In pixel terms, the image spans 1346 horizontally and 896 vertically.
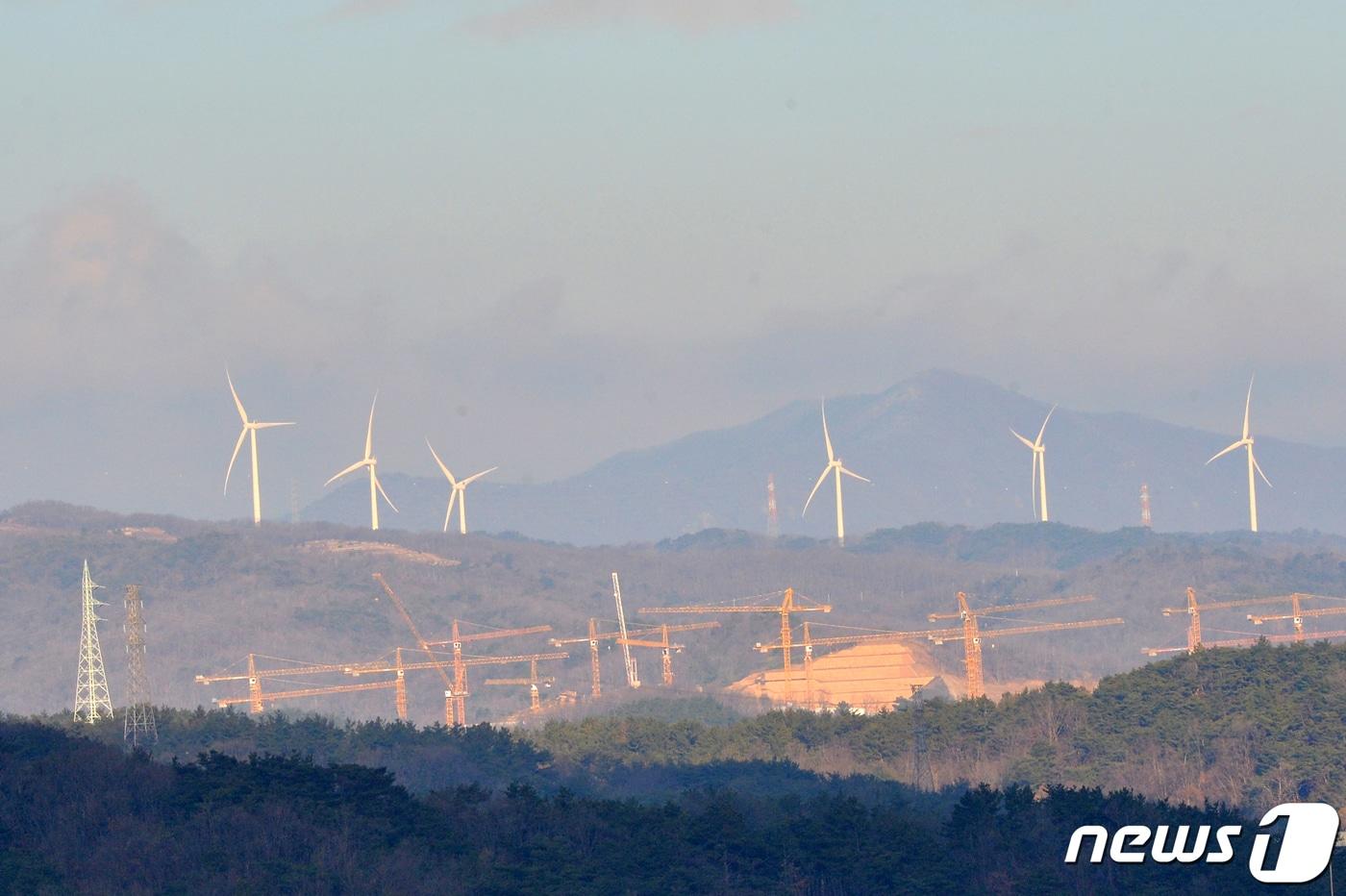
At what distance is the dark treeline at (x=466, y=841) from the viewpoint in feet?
385

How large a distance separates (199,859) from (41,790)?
71.8ft

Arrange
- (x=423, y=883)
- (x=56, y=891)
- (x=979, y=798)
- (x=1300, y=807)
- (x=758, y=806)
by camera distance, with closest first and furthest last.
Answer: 1. (x=1300, y=807)
2. (x=56, y=891)
3. (x=423, y=883)
4. (x=979, y=798)
5. (x=758, y=806)

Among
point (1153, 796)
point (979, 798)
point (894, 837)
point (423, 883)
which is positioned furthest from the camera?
point (1153, 796)

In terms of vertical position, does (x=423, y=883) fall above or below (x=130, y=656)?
below

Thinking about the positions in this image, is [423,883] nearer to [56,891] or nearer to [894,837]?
[56,891]

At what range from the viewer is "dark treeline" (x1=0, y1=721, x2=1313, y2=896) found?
118 m

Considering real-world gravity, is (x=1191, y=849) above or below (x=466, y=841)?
below

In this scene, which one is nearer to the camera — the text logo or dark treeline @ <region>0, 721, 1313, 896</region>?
the text logo

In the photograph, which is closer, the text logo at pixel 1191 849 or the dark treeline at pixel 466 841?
the text logo at pixel 1191 849

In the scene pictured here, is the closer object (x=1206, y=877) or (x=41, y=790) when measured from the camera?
(x=1206, y=877)

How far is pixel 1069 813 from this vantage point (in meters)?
148

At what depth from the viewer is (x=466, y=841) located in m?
133

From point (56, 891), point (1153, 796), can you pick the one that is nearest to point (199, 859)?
point (56, 891)

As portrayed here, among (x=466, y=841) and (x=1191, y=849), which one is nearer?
(x=1191, y=849)
